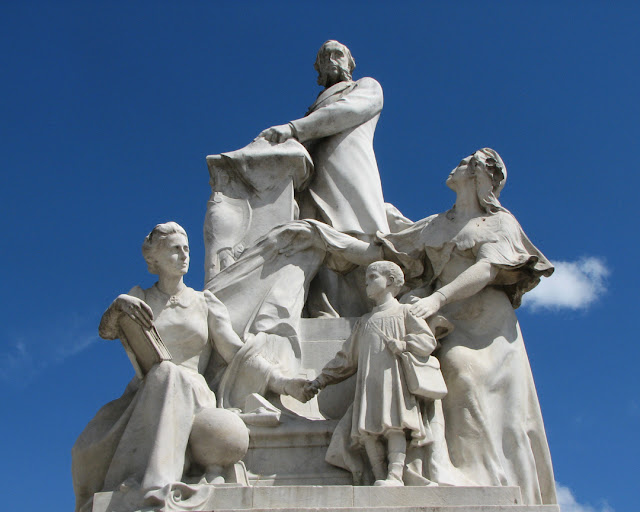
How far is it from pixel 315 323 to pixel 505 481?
225 centimetres

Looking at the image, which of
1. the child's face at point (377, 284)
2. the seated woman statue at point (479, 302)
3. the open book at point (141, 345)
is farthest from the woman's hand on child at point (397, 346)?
the open book at point (141, 345)

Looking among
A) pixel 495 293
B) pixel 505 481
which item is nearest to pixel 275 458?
pixel 505 481

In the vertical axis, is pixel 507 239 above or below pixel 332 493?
above

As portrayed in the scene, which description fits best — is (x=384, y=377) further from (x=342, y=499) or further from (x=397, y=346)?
(x=342, y=499)

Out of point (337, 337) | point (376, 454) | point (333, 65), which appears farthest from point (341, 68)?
point (376, 454)

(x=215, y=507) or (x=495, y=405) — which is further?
(x=495, y=405)

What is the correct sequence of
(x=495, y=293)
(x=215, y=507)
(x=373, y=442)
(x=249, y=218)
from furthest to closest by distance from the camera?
(x=249, y=218) → (x=495, y=293) → (x=373, y=442) → (x=215, y=507)

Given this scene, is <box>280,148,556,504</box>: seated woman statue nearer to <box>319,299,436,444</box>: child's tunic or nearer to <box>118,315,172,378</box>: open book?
<box>319,299,436,444</box>: child's tunic

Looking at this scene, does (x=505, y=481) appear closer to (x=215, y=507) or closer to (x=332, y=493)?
(x=332, y=493)

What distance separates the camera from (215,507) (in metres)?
6.40

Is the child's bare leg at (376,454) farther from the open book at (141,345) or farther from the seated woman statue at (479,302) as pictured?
the open book at (141,345)

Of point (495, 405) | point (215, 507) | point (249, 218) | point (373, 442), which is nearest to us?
point (215, 507)

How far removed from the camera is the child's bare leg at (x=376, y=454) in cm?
685

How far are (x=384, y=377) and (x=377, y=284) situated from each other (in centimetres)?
90
